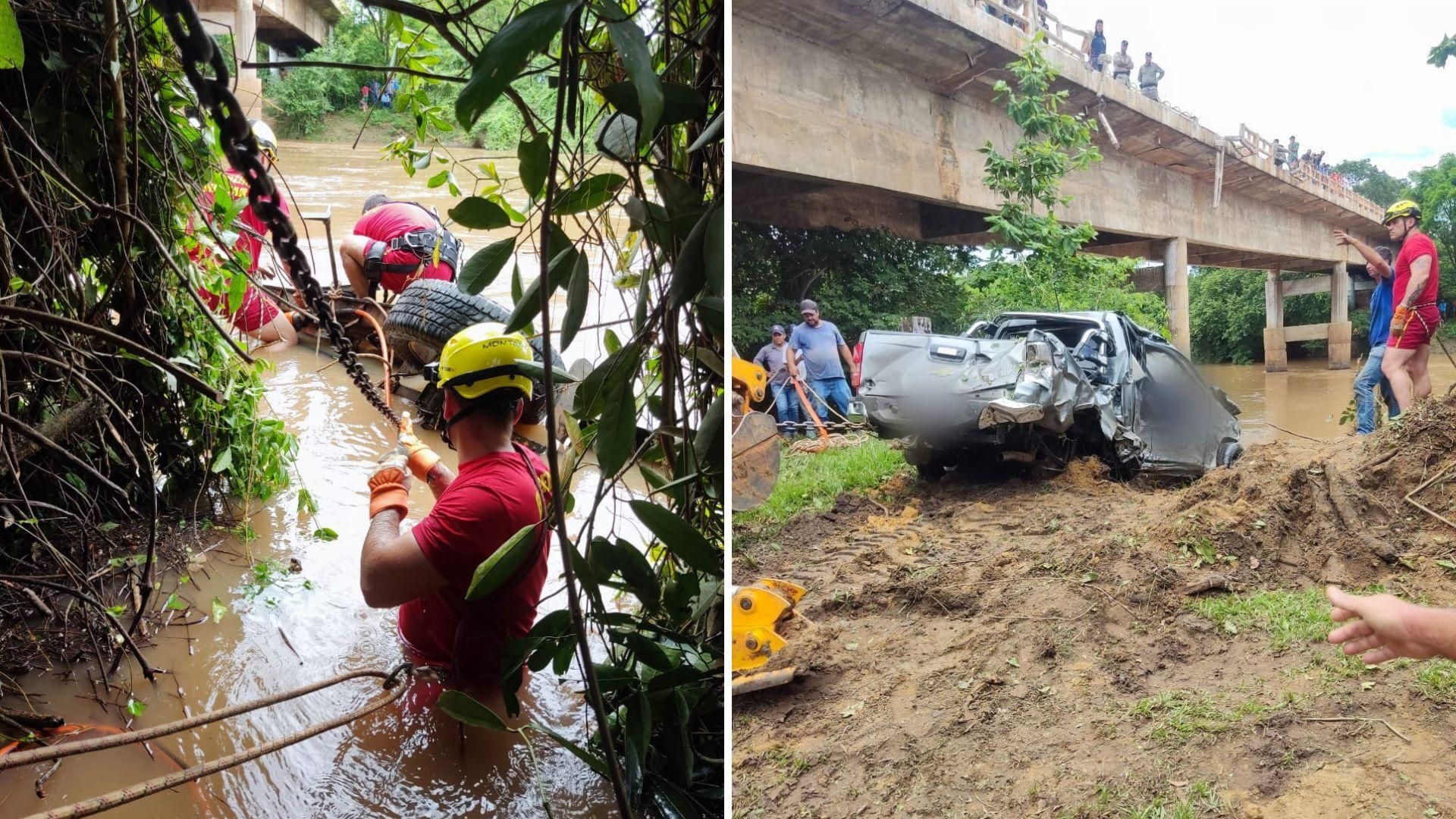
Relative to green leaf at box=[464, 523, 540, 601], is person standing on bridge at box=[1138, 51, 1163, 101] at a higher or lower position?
higher

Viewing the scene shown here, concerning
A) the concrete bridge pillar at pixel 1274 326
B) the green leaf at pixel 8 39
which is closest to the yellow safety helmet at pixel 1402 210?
the concrete bridge pillar at pixel 1274 326

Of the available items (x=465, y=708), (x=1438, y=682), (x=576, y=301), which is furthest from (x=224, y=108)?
(x=1438, y=682)

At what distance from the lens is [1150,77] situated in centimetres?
179

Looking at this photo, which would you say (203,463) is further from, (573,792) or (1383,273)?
(1383,273)

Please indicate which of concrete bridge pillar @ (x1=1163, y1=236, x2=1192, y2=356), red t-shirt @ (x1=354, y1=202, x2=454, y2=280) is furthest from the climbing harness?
red t-shirt @ (x1=354, y1=202, x2=454, y2=280)

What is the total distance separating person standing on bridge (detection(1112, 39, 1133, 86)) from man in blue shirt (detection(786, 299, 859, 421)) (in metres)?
0.74

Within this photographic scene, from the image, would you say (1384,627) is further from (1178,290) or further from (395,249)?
(395,249)

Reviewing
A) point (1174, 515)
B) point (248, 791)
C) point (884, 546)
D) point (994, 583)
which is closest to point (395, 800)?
point (248, 791)

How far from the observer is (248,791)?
187 centimetres

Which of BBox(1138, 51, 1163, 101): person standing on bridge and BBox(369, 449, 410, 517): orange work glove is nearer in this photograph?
BBox(1138, 51, 1163, 101): person standing on bridge

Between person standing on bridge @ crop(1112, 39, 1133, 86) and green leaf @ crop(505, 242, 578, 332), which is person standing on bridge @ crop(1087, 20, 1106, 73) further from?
green leaf @ crop(505, 242, 578, 332)

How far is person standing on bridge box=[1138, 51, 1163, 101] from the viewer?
1.75 meters

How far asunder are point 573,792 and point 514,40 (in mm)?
1597

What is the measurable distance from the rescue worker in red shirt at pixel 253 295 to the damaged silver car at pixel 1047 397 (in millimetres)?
1310
